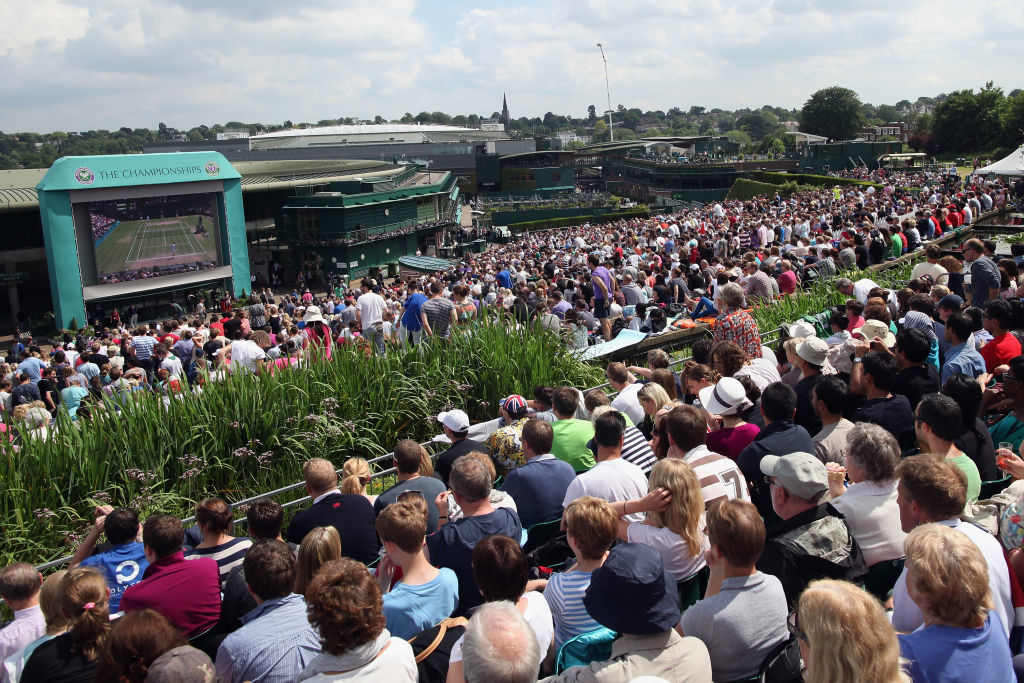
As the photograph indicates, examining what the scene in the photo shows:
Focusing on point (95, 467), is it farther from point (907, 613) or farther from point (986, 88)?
point (986, 88)

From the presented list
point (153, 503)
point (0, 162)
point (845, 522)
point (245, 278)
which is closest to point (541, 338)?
point (153, 503)

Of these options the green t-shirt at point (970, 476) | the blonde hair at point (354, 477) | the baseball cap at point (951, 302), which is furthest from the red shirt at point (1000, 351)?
the blonde hair at point (354, 477)

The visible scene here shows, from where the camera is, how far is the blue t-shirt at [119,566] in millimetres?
4586

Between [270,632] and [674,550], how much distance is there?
1941 millimetres

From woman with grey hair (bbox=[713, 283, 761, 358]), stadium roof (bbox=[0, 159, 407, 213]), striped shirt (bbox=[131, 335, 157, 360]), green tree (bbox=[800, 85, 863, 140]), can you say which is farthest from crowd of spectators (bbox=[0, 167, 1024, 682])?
green tree (bbox=[800, 85, 863, 140])

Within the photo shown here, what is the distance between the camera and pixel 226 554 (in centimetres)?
440

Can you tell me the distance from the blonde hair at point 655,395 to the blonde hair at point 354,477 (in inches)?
86.2

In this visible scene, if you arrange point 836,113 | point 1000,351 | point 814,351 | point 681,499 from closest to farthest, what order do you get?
1. point 681,499
2. point 814,351
3. point 1000,351
4. point 836,113

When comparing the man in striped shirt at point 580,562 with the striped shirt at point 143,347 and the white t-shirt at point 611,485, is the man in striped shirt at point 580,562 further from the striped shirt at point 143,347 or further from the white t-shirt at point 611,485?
the striped shirt at point 143,347

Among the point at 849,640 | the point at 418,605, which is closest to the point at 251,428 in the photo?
the point at 418,605

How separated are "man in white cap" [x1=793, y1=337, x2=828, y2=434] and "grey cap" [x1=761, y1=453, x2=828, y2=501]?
217cm

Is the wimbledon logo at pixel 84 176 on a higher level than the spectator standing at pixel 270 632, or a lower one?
higher

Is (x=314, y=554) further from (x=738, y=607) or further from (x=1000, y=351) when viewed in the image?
(x=1000, y=351)

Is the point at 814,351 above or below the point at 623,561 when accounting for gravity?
above
